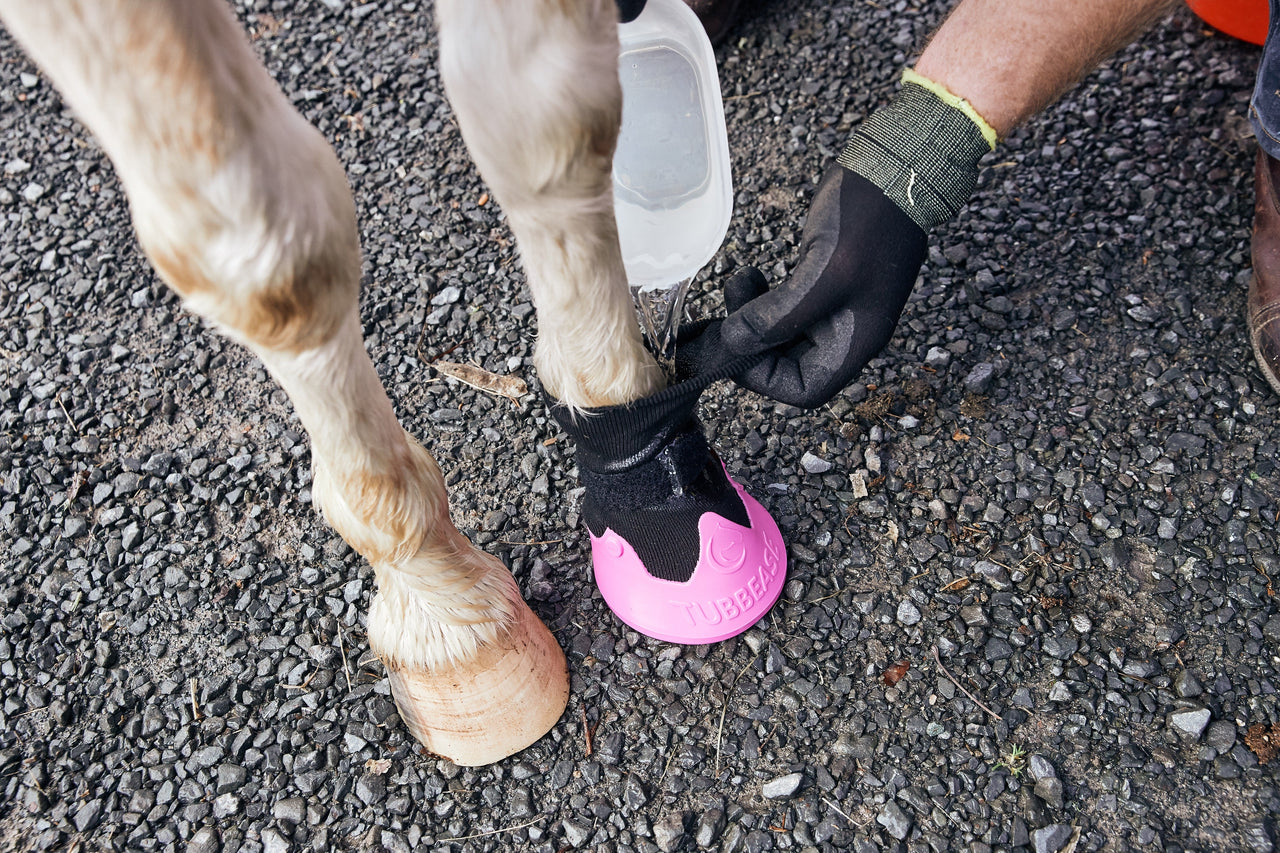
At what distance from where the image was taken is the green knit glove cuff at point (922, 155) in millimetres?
1772

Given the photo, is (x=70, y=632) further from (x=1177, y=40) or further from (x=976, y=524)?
(x=1177, y=40)

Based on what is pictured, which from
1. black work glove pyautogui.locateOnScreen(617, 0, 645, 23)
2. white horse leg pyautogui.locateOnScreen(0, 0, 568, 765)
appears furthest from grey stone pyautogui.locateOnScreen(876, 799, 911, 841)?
black work glove pyautogui.locateOnScreen(617, 0, 645, 23)

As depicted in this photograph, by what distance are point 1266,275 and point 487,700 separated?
2.03 m

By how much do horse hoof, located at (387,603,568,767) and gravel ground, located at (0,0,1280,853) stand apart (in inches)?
2.4

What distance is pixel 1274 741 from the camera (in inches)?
64.9

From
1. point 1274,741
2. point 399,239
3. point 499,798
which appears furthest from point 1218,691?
point 399,239

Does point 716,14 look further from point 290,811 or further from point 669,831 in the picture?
point 290,811

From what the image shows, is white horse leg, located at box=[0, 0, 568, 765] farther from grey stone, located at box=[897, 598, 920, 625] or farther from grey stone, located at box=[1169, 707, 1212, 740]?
grey stone, located at box=[1169, 707, 1212, 740]

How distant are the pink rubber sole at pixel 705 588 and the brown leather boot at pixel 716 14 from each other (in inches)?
71.2

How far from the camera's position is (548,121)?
1112 millimetres

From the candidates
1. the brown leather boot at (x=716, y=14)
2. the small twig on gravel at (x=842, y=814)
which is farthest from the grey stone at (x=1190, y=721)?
the brown leather boot at (x=716, y=14)

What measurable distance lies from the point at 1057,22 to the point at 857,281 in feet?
2.68

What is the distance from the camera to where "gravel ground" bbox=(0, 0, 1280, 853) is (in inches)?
66.6

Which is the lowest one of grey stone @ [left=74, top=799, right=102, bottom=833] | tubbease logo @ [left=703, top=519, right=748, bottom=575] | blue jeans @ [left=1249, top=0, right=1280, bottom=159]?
grey stone @ [left=74, top=799, right=102, bottom=833]
